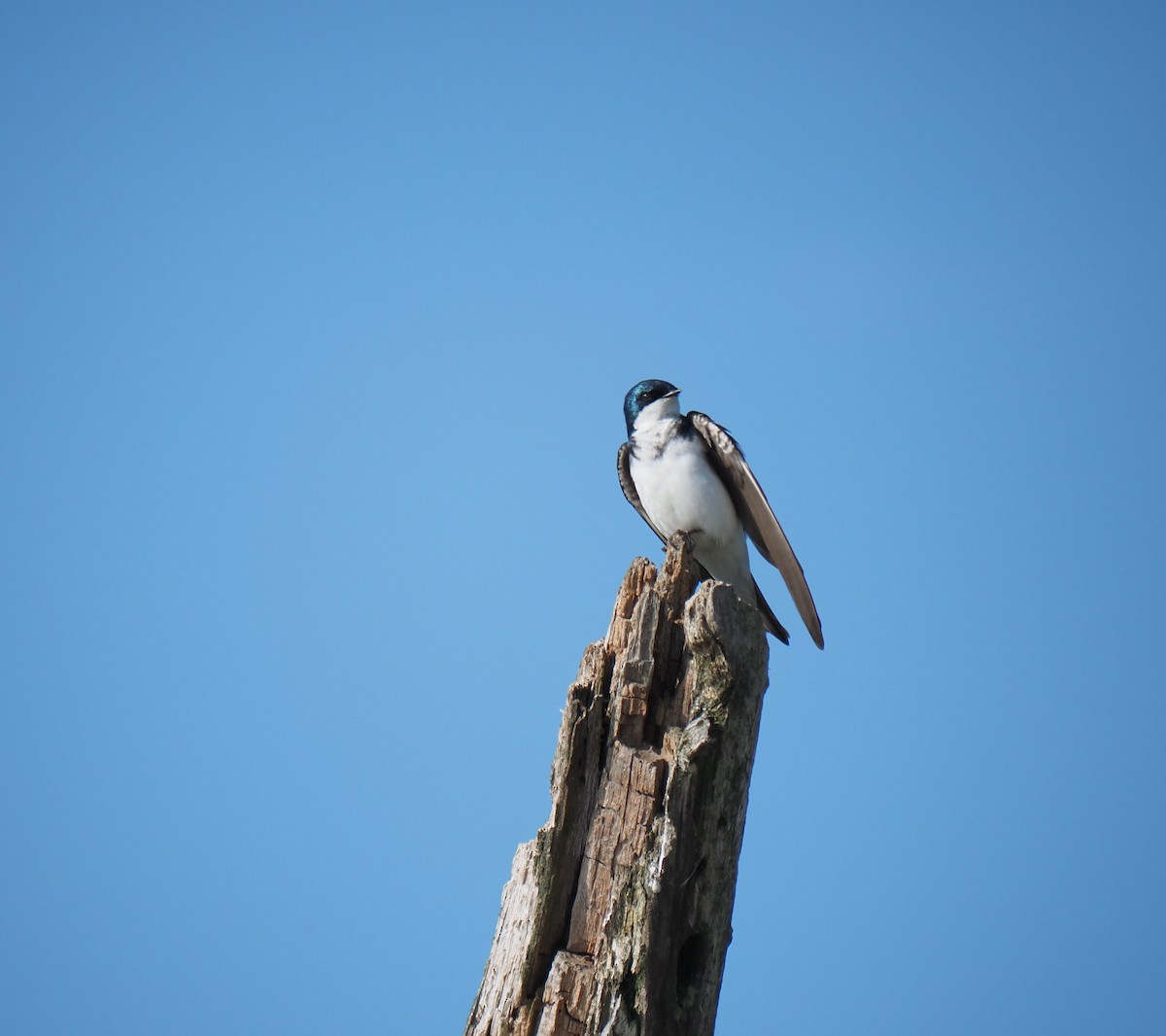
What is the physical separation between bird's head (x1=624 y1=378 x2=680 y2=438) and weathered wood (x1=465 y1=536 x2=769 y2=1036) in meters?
3.20

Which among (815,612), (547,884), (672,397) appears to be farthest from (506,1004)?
(672,397)

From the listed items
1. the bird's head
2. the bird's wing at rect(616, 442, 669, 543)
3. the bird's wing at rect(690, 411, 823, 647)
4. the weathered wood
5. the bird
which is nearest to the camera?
the weathered wood

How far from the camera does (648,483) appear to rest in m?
7.91

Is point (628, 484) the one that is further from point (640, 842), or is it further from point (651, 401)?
point (640, 842)

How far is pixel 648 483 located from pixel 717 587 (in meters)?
3.04

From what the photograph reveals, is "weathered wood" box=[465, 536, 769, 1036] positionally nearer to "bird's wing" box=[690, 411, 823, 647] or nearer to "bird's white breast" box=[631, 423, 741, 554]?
"bird's wing" box=[690, 411, 823, 647]

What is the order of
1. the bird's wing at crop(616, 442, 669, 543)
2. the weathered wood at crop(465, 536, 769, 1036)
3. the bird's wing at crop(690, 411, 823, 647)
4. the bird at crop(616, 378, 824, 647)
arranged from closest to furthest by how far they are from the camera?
the weathered wood at crop(465, 536, 769, 1036)
the bird's wing at crop(690, 411, 823, 647)
the bird at crop(616, 378, 824, 647)
the bird's wing at crop(616, 442, 669, 543)

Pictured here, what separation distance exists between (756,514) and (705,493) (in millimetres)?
374

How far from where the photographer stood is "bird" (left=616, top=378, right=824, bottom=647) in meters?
7.53

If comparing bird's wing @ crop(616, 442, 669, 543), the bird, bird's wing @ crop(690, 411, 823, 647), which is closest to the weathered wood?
bird's wing @ crop(690, 411, 823, 647)

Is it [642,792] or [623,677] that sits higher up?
[623,677]

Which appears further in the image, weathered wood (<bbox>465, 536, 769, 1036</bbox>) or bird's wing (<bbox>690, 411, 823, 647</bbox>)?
bird's wing (<bbox>690, 411, 823, 647</bbox>)

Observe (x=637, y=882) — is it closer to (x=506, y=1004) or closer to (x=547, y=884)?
(x=547, y=884)

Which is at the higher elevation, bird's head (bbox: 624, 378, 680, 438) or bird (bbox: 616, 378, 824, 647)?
bird's head (bbox: 624, 378, 680, 438)
